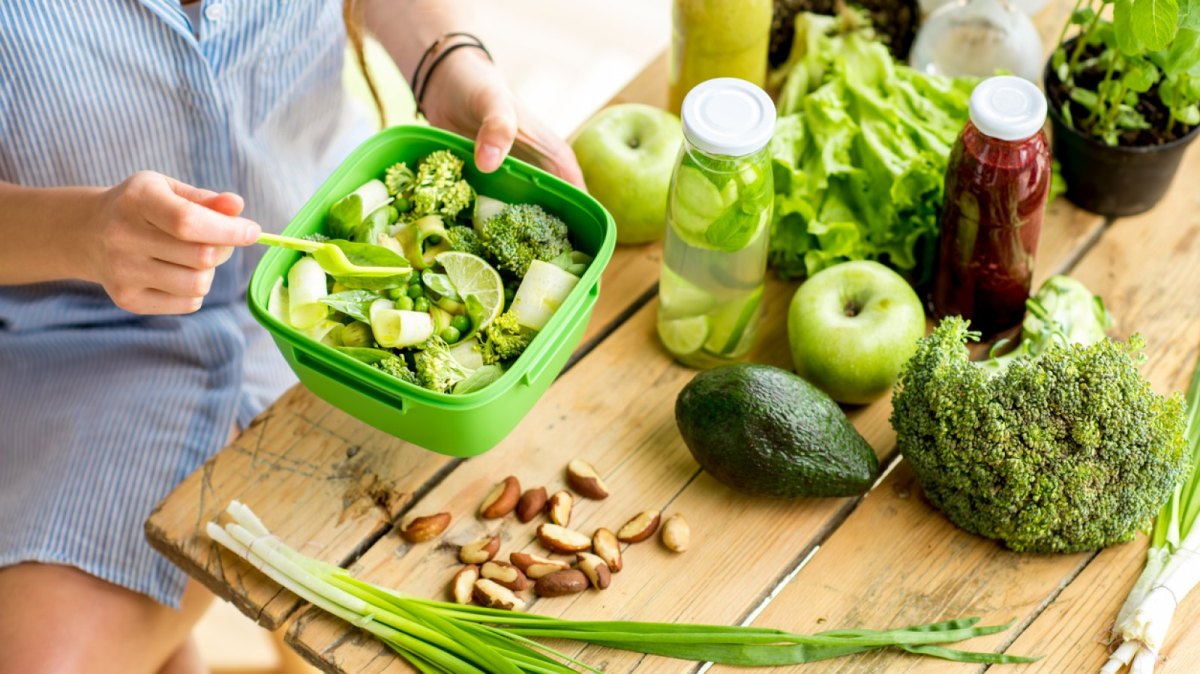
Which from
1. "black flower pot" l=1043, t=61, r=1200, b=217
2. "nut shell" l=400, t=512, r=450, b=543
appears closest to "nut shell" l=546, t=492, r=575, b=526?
"nut shell" l=400, t=512, r=450, b=543

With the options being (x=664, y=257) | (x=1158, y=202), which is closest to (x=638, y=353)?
(x=664, y=257)

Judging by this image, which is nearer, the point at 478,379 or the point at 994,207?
the point at 478,379

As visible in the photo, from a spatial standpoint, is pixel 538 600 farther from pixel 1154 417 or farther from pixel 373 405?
pixel 1154 417

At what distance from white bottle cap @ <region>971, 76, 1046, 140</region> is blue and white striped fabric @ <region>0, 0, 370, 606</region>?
0.81 metres

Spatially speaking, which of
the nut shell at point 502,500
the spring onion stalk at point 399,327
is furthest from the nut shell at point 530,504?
the spring onion stalk at point 399,327

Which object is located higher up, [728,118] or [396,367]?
[728,118]

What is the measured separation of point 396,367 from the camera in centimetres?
111

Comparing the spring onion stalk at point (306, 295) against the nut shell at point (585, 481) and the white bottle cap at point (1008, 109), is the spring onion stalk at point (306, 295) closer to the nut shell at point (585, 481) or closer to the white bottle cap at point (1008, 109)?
the nut shell at point (585, 481)

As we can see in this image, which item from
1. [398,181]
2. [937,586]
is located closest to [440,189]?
[398,181]

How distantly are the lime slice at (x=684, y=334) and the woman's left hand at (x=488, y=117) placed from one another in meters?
0.20

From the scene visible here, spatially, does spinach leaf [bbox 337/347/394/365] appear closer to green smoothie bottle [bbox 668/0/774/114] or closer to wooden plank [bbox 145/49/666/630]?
wooden plank [bbox 145/49/666/630]

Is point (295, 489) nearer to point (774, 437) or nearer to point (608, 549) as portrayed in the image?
point (608, 549)

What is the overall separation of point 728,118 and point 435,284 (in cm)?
35

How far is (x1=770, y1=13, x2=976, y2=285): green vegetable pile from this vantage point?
4.54 ft
